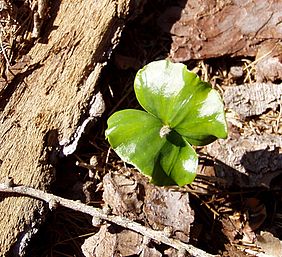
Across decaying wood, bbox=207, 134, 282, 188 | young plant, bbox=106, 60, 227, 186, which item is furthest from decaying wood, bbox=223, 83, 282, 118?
young plant, bbox=106, 60, 227, 186

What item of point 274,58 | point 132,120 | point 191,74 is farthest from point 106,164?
point 274,58

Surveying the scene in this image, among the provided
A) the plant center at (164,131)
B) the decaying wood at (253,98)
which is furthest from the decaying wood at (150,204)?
the decaying wood at (253,98)

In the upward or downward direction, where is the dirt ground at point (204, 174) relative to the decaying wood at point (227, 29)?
downward

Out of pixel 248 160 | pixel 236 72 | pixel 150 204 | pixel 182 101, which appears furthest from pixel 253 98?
pixel 150 204

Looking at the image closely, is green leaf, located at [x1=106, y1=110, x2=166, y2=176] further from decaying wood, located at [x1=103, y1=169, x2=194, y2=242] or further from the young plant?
decaying wood, located at [x1=103, y1=169, x2=194, y2=242]

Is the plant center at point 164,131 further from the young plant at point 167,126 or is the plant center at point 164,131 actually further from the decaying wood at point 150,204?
the decaying wood at point 150,204

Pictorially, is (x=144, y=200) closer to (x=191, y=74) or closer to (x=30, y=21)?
(x=191, y=74)
